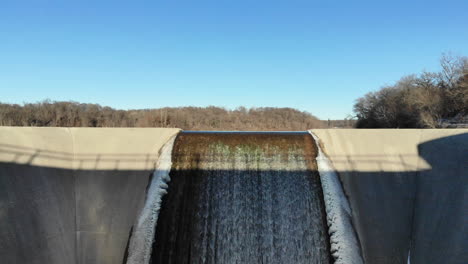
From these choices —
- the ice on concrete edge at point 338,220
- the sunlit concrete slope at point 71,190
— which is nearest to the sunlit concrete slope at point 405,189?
the ice on concrete edge at point 338,220

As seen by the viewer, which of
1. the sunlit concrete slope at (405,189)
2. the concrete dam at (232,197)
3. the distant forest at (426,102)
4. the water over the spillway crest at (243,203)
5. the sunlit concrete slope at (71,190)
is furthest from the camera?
the distant forest at (426,102)

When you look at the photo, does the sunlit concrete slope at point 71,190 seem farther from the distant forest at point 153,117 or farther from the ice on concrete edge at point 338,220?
the distant forest at point 153,117

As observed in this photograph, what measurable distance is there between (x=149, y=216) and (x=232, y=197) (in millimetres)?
1997

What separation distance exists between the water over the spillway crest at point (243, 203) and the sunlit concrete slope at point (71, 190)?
0.93 meters

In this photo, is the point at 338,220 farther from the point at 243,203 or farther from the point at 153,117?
the point at 153,117

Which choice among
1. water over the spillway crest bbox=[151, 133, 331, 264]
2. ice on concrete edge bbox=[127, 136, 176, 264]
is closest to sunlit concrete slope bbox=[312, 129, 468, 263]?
water over the spillway crest bbox=[151, 133, 331, 264]

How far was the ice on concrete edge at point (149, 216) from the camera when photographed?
7.28 metres

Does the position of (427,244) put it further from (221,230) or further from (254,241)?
(221,230)

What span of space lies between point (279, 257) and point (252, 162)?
2.46 meters

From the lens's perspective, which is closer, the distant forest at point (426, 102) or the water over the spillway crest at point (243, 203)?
the water over the spillway crest at point (243, 203)

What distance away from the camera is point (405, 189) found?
795cm

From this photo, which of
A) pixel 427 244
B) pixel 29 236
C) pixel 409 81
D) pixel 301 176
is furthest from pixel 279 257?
pixel 409 81

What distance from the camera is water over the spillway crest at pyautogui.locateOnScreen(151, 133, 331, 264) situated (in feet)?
23.7

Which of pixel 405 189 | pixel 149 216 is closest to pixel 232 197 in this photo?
pixel 149 216
